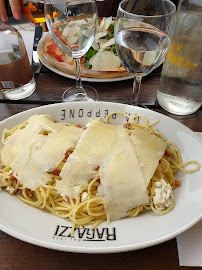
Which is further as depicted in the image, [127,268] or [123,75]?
[123,75]

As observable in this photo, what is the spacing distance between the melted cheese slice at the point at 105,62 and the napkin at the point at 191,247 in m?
0.98

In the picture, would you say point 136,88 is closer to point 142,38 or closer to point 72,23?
point 142,38

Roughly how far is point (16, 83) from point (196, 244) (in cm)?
112

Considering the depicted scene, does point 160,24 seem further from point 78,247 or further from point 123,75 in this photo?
point 78,247

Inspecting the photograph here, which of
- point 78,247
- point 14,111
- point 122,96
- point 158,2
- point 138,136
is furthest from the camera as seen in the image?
point 122,96

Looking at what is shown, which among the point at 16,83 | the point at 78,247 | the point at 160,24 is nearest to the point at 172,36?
the point at 160,24

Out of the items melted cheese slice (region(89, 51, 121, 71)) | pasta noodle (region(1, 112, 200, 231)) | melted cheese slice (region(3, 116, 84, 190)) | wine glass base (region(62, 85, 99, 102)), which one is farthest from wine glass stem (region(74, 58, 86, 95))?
pasta noodle (region(1, 112, 200, 231))

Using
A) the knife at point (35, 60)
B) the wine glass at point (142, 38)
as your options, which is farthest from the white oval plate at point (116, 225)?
the knife at point (35, 60)

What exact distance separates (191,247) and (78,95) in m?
0.95

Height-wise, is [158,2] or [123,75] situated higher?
→ [158,2]

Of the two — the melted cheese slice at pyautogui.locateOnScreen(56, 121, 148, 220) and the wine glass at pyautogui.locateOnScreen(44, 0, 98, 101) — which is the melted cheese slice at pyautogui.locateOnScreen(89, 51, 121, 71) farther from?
the melted cheese slice at pyautogui.locateOnScreen(56, 121, 148, 220)

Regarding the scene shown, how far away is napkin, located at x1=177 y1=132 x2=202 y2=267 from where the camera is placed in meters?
0.78

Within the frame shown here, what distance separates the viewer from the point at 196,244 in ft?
2.68

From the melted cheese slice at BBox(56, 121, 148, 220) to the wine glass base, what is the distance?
0.46m
